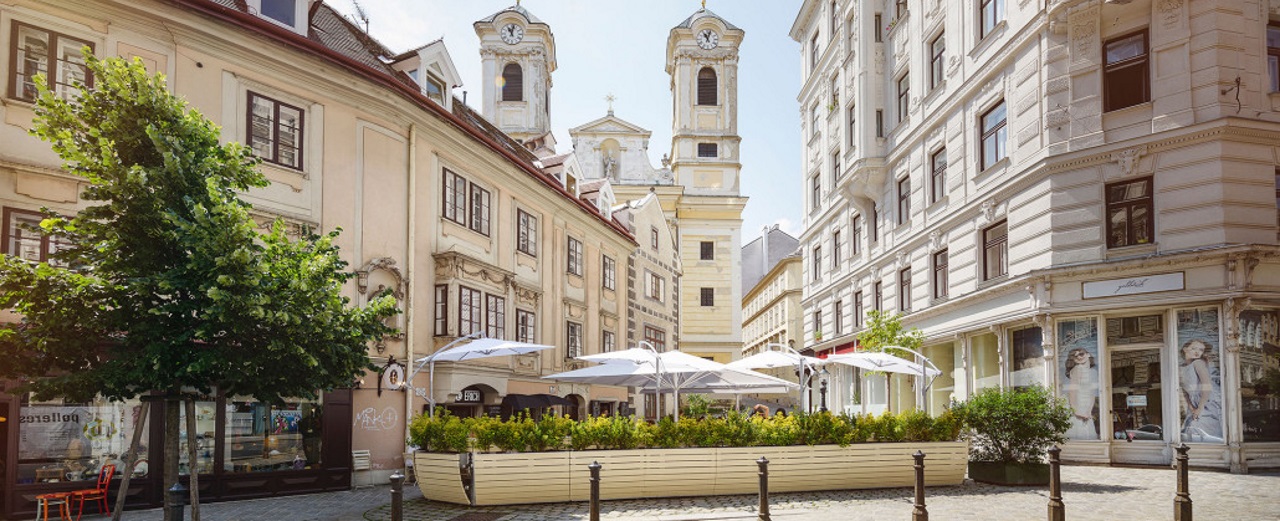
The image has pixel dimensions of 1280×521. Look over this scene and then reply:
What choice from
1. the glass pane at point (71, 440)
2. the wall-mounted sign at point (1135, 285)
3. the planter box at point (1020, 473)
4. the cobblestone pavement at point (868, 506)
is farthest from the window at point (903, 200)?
the glass pane at point (71, 440)

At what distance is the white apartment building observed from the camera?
18.3 metres

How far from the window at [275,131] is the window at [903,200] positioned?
64.2ft

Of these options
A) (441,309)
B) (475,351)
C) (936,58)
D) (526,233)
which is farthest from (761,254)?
(475,351)

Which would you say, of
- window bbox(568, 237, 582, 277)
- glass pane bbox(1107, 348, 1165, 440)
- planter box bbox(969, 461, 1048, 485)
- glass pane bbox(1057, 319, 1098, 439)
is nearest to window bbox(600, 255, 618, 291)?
window bbox(568, 237, 582, 277)

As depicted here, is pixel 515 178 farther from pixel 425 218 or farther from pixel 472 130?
pixel 425 218

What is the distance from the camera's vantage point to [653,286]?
139ft

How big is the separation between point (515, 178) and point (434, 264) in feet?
16.9

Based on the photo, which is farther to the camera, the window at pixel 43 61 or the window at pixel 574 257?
the window at pixel 574 257

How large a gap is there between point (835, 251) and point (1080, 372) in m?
18.9

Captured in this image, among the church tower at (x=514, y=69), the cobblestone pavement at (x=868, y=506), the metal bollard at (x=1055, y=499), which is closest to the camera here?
the metal bollard at (x=1055, y=499)

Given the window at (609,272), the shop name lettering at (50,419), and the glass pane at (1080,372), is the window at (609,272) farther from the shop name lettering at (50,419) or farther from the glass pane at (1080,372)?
the shop name lettering at (50,419)

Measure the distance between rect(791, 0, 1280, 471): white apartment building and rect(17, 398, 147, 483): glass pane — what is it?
60.4 feet

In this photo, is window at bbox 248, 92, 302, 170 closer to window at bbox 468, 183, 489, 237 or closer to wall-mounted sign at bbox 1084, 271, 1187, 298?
window at bbox 468, 183, 489, 237

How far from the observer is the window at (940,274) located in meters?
27.4
